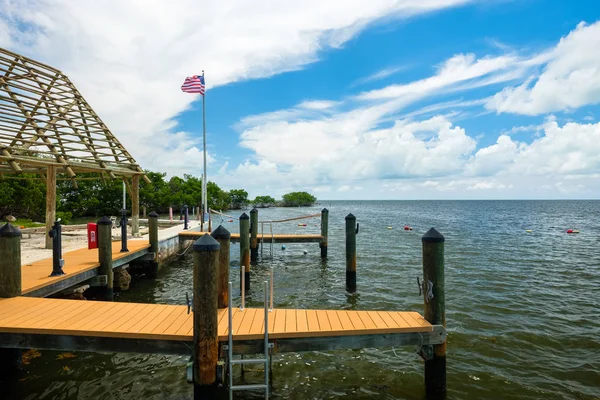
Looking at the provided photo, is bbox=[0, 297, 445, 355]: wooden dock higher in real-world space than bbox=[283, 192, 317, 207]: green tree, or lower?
lower

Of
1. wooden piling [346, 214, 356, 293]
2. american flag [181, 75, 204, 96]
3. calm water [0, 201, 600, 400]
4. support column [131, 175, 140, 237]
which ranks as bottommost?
calm water [0, 201, 600, 400]

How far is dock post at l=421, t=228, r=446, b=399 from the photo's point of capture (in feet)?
18.7

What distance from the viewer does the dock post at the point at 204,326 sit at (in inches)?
191

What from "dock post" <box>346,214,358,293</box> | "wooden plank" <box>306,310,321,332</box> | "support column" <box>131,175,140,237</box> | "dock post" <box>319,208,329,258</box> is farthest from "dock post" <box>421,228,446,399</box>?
"support column" <box>131,175,140,237</box>

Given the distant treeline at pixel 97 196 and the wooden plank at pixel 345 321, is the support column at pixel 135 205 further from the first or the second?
the wooden plank at pixel 345 321

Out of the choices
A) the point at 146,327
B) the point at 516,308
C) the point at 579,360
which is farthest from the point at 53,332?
the point at 516,308

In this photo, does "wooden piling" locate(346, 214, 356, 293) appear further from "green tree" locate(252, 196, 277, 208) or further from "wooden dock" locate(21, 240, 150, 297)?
"green tree" locate(252, 196, 277, 208)

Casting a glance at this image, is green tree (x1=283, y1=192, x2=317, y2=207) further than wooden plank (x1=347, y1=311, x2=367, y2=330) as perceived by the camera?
Yes

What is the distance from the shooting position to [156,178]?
65.4 m

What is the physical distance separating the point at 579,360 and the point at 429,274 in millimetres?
4499

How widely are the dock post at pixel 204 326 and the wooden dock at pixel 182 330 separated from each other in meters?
0.32

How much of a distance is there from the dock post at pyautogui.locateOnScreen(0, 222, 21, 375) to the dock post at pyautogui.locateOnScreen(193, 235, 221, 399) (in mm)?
4007

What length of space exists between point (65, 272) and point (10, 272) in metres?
1.97

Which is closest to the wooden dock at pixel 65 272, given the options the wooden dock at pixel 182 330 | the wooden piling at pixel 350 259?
the wooden dock at pixel 182 330
